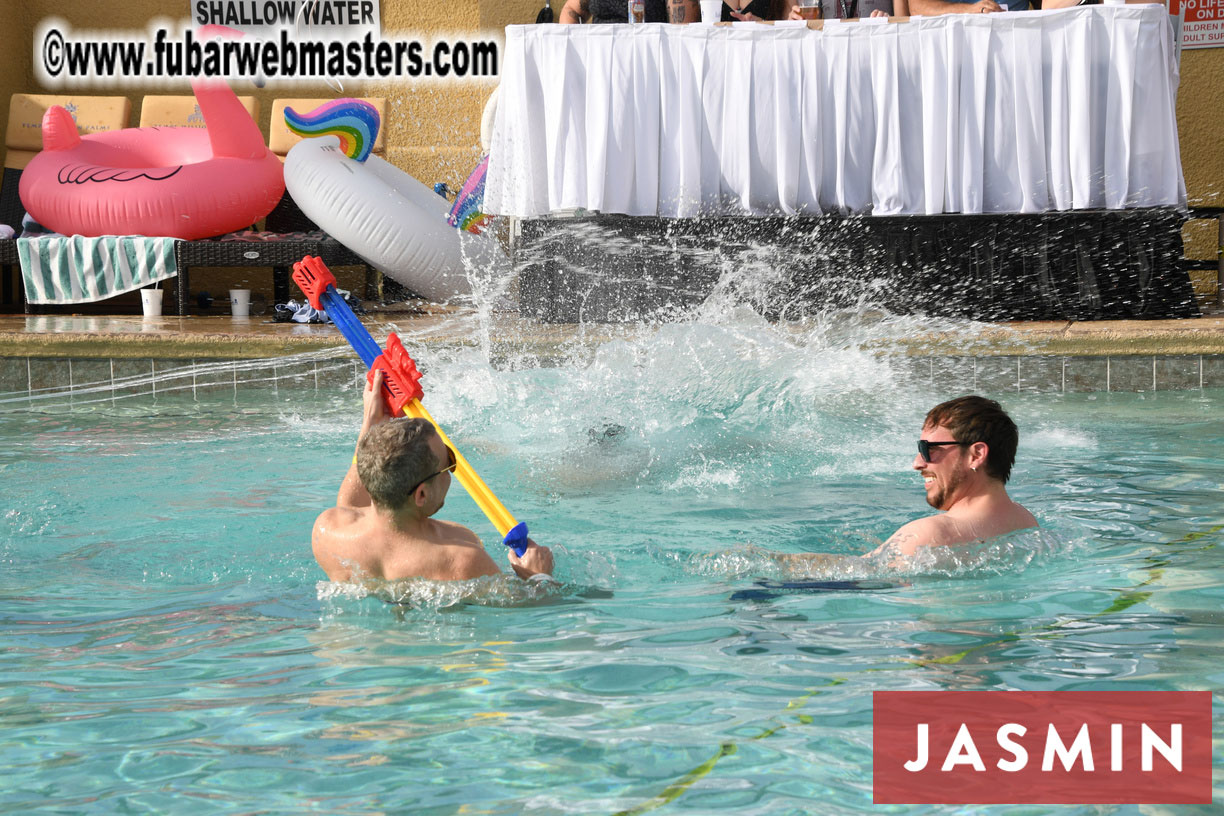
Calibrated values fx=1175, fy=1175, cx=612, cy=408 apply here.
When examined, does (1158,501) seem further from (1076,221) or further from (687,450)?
(1076,221)

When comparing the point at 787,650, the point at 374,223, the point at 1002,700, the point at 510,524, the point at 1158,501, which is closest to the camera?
the point at 1002,700

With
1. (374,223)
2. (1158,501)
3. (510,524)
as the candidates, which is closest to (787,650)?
(510,524)

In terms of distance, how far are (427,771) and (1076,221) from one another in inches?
235

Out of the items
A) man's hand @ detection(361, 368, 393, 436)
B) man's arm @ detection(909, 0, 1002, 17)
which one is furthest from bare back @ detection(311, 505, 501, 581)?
man's arm @ detection(909, 0, 1002, 17)

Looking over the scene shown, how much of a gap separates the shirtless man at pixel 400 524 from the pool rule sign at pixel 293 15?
A: 8668 mm

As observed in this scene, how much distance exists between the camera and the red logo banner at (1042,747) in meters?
1.81

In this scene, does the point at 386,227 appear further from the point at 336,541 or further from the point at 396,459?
the point at 396,459

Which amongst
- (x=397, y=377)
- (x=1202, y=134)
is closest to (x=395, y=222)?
(x=397, y=377)

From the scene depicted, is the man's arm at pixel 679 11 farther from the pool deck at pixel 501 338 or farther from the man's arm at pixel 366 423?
the man's arm at pixel 366 423


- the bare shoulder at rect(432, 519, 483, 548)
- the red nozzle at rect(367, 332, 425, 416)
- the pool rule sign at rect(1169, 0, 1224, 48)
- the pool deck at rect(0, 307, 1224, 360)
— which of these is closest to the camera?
the bare shoulder at rect(432, 519, 483, 548)

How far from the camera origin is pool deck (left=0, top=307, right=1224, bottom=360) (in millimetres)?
5941

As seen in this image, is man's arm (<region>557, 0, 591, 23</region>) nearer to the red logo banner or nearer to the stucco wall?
the stucco wall

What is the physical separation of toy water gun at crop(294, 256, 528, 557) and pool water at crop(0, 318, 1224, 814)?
7.7 inches

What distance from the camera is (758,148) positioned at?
676 centimetres
